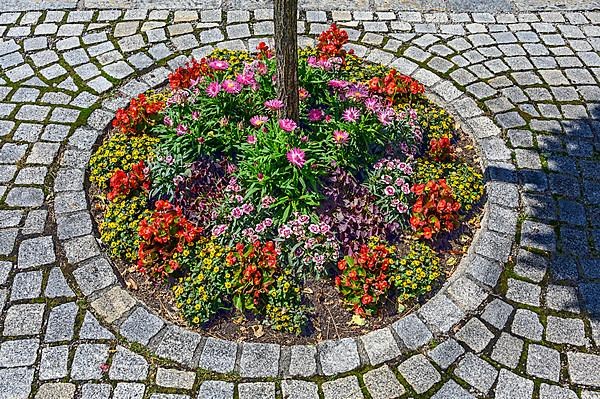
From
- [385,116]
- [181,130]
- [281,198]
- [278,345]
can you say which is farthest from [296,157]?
[278,345]

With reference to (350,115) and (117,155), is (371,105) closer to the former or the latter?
(350,115)

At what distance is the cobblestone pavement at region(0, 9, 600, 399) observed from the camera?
3.71m

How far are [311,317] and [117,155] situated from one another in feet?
6.56

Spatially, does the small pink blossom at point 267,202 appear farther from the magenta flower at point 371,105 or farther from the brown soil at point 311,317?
the magenta flower at point 371,105

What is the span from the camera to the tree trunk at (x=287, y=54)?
4070mm

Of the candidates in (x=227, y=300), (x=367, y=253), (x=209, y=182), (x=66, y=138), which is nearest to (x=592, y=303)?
(x=367, y=253)

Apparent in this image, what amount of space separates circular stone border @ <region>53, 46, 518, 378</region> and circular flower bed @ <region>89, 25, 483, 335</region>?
12cm

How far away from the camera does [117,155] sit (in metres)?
4.90

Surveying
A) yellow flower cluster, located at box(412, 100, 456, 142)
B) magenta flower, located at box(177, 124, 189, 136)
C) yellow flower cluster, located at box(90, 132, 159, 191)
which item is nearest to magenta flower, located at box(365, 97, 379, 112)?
yellow flower cluster, located at box(412, 100, 456, 142)

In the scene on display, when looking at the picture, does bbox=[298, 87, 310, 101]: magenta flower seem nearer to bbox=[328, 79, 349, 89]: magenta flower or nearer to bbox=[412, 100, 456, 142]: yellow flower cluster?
bbox=[328, 79, 349, 89]: magenta flower

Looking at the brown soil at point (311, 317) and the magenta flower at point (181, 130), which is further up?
the magenta flower at point (181, 130)

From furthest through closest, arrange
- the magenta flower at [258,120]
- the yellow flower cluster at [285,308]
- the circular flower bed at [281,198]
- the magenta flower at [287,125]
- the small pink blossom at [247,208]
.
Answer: the magenta flower at [258,120], the magenta flower at [287,125], the small pink blossom at [247,208], the circular flower bed at [281,198], the yellow flower cluster at [285,308]

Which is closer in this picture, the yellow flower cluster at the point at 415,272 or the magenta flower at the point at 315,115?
the yellow flower cluster at the point at 415,272

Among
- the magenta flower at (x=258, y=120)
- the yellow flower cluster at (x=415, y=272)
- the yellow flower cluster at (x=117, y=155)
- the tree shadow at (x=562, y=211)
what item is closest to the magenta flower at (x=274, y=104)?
the magenta flower at (x=258, y=120)
